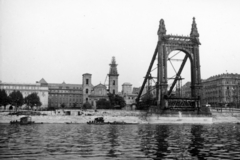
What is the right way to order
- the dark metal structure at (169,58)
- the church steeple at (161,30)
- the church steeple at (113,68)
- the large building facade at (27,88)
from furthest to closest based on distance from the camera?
the church steeple at (113,68), the large building facade at (27,88), the church steeple at (161,30), the dark metal structure at (169,58)

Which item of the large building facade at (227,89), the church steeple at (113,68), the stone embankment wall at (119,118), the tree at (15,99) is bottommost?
the stone embankment wall at (119,118)

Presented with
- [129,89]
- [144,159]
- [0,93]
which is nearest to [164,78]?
[0,93]

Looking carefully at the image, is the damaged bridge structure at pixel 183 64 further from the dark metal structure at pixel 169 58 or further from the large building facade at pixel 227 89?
the large building facade at pixel 227 89

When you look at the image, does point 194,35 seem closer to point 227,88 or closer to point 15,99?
point 227,88

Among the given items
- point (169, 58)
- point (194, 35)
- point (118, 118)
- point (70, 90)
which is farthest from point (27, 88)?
point (194, 35)

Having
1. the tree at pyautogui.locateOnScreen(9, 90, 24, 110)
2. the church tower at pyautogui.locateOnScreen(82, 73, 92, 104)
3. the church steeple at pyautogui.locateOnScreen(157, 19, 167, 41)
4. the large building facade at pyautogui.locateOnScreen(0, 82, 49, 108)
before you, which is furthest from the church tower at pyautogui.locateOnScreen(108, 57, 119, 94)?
the church steeple at pyautogui.locateOnScreen(157, 19, 167, 41)

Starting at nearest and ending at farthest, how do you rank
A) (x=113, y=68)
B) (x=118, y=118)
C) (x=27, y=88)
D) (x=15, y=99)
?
(x=118, y=118), (x=15, y=99), (x=27, y=88), (x=113, y=68)

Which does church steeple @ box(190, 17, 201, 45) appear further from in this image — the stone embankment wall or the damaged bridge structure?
the stone embankment wall

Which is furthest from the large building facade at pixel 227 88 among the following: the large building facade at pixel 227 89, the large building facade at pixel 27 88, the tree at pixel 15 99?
the tree at pixel 15 99

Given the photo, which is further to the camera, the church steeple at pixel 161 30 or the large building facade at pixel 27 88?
the large building facade at pixel 27 88
